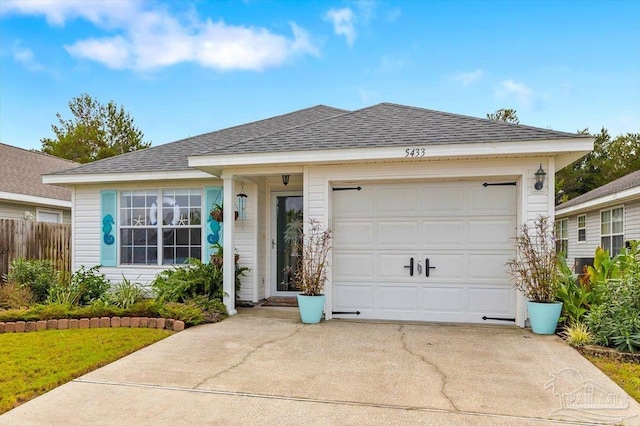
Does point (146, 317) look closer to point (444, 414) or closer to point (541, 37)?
point (444, 414)

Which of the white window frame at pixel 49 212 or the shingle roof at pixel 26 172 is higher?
the shingle roof at pixel 26 172

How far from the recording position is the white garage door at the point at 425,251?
6625 mm

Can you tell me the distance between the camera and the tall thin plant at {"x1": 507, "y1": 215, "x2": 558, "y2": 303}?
5914 millimetres

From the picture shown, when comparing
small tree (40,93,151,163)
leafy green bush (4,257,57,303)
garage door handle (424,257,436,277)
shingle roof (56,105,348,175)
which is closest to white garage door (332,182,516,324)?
garage door handle (424,257,436,277)

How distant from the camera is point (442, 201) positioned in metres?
6.84

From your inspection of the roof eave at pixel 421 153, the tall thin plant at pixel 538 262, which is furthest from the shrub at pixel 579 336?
the roof eave at pixel 421 153

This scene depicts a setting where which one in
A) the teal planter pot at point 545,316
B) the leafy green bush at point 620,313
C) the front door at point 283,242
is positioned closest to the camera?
the leafy green bush at point 620,313

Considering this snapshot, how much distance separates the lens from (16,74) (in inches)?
677

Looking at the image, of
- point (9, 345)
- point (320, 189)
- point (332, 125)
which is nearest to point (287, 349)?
point (320, 189)

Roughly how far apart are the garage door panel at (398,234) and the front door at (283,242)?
2382 mm

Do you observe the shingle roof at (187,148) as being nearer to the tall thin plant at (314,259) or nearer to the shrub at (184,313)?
the tall thin plant at (314,259)

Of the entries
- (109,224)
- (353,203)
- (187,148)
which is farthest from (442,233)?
(109,224)

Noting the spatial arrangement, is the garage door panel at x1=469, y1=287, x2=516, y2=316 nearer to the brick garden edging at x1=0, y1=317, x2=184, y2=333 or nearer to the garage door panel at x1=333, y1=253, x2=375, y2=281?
the garage door panel at x1=333, y1=253, x2=375, y2=281

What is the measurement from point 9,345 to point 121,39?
11365 millimetres
